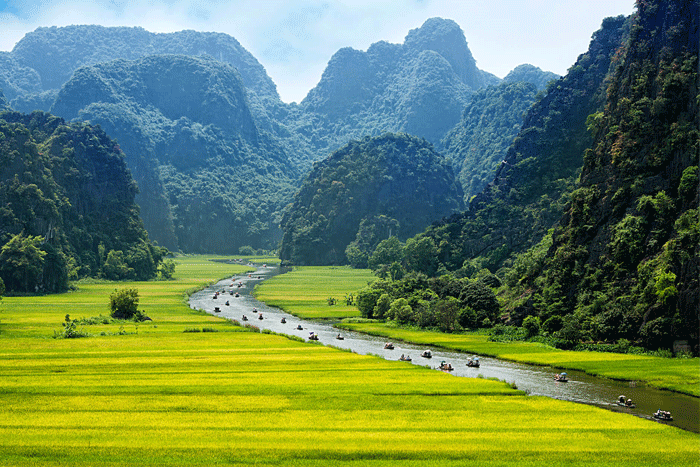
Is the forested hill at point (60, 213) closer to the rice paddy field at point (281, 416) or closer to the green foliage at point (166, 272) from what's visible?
the green foliage at point (166, 272)

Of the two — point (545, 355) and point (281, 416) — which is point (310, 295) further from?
point (281, 416)

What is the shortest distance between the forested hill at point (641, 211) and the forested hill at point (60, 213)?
9368 centimetres

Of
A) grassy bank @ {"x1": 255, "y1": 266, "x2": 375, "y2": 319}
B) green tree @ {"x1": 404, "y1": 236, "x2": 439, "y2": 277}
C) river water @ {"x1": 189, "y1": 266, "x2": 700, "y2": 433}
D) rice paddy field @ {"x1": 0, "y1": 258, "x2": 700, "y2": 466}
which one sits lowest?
river water @ {"x1": 189, "y1": 266, "x2": 700, "y2": 433}

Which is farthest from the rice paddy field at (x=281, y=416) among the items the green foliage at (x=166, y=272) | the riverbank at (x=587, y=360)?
the green foliage at (x=166, y=272)

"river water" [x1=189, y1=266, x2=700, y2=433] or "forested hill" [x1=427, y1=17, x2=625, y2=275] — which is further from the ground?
"forested hill" [x1=427, y1=17, x2=625, y2=275]

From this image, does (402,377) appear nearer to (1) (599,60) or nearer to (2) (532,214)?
(2) (532,214)

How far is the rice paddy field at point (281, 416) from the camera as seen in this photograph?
3012cm

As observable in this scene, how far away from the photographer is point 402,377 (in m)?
50.1

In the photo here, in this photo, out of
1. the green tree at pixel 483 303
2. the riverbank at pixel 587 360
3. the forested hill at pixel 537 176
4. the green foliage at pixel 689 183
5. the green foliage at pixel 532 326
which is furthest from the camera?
the forested hill at pixel 537 176

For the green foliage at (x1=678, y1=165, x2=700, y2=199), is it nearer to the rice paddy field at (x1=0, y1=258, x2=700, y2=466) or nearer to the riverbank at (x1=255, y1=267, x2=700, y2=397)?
the riverbank at (x1=255, y1=267, x2=700, y2=397)

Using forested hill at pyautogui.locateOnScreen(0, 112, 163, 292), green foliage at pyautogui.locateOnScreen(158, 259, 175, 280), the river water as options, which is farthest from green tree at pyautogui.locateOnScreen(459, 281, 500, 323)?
green foliage at pyautogui.locateOnScreen(158, 259, 175, 280)

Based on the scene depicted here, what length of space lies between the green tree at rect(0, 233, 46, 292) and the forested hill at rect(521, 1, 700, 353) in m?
90.2

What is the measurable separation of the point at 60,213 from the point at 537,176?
109 metres

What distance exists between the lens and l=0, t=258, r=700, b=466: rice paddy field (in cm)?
3012
